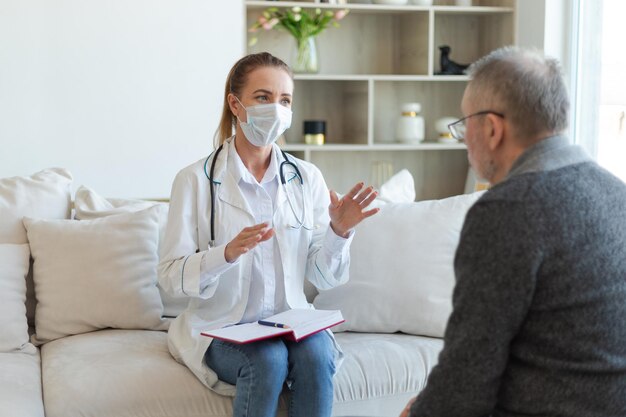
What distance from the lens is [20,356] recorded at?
7.70ft

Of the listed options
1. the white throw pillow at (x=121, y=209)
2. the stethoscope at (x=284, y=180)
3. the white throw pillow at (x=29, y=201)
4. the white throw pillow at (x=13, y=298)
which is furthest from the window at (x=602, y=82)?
the white throw pillow at (x=13, y=298)

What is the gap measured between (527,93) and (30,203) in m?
1.74

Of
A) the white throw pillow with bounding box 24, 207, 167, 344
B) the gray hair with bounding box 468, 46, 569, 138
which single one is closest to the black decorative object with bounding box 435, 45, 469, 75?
the white throw pillow with bounding box 24, 207, 167, 344

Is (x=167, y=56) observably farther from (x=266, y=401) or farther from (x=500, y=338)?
(x=500, y=338)

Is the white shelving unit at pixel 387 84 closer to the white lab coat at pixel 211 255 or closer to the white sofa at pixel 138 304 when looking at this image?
the white sofa at pixel 138 304

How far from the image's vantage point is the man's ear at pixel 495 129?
4.32 feet

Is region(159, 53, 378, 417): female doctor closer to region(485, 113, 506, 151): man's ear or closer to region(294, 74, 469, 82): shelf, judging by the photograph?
region(485, 113, 506, 151): man's ear

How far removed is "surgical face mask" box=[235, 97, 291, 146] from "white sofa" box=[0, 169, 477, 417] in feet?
1.57

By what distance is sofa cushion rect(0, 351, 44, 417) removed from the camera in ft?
6.55

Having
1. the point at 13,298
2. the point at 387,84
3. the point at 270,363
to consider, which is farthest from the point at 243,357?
the point at 387,84

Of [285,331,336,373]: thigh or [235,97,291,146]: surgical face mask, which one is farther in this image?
[235,97,291,146]: surgical face mask

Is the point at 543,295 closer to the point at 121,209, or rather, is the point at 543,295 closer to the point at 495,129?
the point at 495,129

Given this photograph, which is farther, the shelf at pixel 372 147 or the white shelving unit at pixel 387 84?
the white shelving unit at pixel 387 84

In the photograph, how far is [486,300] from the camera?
1.23 meters
